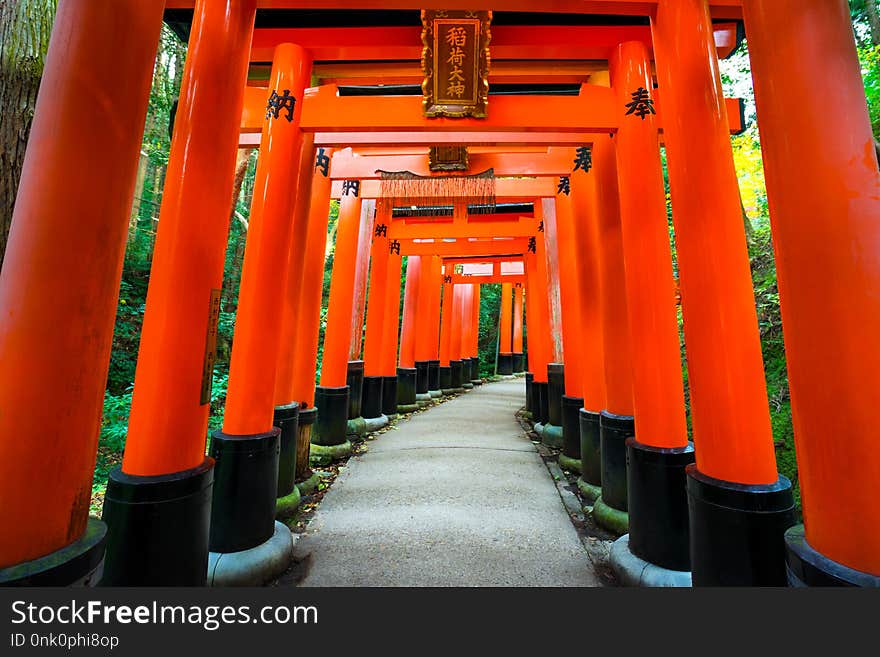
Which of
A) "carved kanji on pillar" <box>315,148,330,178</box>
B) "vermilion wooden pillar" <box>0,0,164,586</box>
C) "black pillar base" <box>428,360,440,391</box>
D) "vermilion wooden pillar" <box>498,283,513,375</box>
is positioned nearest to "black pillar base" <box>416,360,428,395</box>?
"black pillar base" <box>428,360,440,391</box>

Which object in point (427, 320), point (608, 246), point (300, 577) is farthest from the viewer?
point (427, 320)

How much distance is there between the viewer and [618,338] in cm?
392

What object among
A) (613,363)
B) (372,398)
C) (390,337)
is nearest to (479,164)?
(613,363)

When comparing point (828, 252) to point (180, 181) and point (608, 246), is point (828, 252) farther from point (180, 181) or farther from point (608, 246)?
point (180, 181)

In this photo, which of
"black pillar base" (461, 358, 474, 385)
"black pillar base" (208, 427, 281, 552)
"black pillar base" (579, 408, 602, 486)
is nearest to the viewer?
"black pillar base" (208, 427, 281, 552)

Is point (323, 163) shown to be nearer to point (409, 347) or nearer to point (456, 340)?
point (409, 347)

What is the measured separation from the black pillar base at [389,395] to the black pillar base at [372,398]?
455mm

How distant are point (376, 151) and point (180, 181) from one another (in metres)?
5.04

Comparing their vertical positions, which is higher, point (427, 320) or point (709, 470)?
point (427, 320)

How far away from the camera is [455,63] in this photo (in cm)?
367

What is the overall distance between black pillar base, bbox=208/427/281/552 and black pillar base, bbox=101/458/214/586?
0.72 metres

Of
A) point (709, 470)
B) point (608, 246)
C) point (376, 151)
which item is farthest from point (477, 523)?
point (376, 151)

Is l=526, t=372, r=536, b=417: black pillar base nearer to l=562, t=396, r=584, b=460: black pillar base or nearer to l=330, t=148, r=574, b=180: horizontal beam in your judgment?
l=562, t=396, r=584, b=460: black pillar base

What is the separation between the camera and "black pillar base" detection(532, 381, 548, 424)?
26.2 feet
